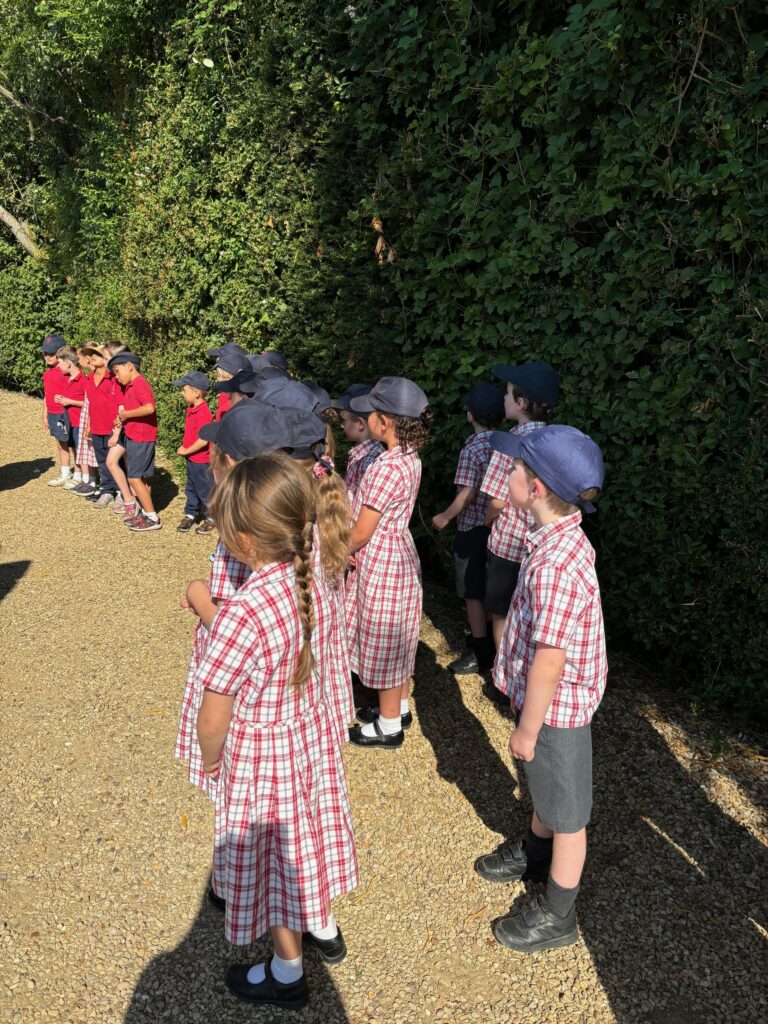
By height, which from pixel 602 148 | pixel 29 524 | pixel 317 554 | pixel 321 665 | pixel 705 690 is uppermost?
pixel 602 148

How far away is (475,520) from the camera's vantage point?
470 cm

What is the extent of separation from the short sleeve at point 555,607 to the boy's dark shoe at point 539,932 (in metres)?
1.18

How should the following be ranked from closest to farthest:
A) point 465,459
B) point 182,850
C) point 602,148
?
point 182,850 → point 602,148 → point 465,459

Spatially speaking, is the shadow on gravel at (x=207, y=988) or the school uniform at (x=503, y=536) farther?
the school uniform at (x=503, y=536)

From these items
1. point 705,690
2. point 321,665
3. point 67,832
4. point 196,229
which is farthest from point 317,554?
point 196,229

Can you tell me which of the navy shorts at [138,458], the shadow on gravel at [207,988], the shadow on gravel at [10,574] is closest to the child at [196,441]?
the navy shorts at [138,458]

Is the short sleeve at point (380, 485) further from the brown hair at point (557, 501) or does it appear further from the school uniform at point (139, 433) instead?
the school uniform at point (139, 433)

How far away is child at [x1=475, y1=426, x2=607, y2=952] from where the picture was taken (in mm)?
2547

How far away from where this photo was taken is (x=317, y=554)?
268 cm

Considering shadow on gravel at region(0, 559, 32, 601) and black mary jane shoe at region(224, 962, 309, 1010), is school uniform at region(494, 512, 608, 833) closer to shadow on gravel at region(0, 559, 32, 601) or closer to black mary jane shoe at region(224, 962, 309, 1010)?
black mary jane shoe at region(224, 962, 309, 1010)

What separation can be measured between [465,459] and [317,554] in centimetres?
196

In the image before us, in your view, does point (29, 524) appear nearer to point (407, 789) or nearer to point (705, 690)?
point (407, 789)

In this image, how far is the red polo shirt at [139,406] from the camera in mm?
7242

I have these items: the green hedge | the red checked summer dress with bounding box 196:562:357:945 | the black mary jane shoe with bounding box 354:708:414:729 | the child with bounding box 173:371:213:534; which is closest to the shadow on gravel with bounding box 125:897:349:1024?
the red checked summer dress with bounding box 196:562:357:945
